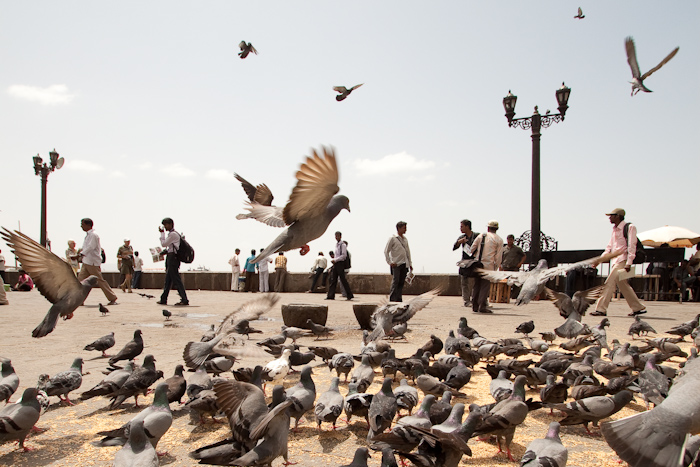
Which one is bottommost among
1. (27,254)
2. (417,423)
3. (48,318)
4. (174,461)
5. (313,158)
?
(174,461)

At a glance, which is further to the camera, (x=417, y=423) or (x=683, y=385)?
(x=417, y=423)

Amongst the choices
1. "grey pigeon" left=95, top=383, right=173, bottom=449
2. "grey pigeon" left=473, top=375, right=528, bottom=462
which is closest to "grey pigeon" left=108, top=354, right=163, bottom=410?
"grey pigeon" left=95, top=383, right=173, bottom=449

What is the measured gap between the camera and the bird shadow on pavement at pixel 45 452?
3084 mm

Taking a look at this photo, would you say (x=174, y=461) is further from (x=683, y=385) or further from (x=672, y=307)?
(x=672, y=307)

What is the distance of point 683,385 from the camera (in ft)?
8.68

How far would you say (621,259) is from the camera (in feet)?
32.3

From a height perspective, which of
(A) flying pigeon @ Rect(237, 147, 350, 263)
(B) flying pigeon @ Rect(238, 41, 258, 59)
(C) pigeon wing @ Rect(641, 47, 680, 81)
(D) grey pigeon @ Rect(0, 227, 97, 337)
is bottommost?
(D) grey pigeon @ Rect(0, 227, 97, 337)

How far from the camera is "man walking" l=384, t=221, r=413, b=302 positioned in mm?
10719

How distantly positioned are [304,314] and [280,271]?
11273 millimetres

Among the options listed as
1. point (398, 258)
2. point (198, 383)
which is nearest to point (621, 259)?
point (398, 258)

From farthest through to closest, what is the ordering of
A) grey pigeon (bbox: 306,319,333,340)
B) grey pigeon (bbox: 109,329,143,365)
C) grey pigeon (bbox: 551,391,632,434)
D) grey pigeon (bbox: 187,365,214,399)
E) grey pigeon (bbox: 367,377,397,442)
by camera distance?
grey pigeon (bbox: 306,319,333,340)
grey pigeon (bbox: 109,329,143,365)
grey pigeon (bbox: 187,365,214,399)
grey pigeon (bbox: 551,391,632,434)
grey pigeon (bbox: 367,377,397,442)

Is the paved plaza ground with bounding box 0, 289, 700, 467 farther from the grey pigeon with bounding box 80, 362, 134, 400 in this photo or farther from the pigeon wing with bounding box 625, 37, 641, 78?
the pigeon wing with bounding box 625, 37, 641, 78

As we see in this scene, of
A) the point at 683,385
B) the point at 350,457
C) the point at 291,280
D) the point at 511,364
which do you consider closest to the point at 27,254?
the point at 350,457

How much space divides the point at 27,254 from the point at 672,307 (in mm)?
13652
